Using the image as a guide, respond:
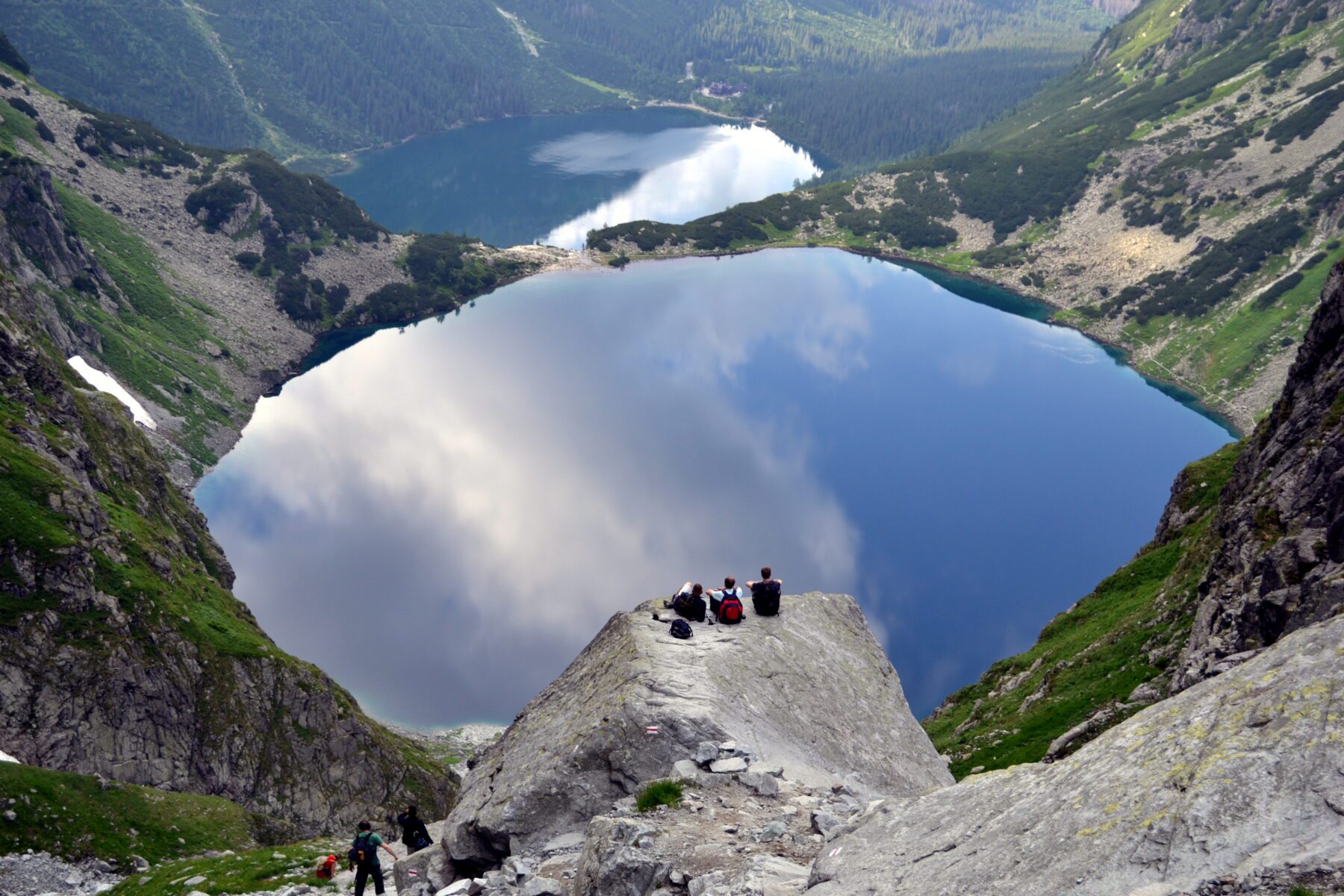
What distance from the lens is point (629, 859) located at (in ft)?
61.1

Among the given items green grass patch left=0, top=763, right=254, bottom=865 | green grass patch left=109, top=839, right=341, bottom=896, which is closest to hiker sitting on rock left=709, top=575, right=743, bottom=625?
green grass patch left=109, top=839, right=341, bottom=896

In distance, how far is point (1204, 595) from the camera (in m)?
39.1

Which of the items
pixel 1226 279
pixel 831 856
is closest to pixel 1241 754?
pixel 831 856

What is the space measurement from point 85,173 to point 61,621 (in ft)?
441

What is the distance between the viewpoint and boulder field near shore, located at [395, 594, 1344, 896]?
13.4 metres

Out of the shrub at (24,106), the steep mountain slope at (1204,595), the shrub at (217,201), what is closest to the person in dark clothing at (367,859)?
the steep mountain slope at (1204,595)

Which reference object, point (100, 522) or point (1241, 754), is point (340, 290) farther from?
point (1241, 754)

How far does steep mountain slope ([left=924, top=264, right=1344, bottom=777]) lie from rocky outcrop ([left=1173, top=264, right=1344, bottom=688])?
0.07 m

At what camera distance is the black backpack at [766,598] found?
3086 cm

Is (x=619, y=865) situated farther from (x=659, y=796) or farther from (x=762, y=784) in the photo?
(x=762, y=784)

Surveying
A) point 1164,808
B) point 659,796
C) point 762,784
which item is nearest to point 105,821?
point 659,796

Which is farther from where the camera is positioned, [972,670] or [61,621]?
[972,670]

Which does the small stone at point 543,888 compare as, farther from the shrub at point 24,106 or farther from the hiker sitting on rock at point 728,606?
the shrub at point 24,106

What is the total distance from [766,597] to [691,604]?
2492 millimetres
